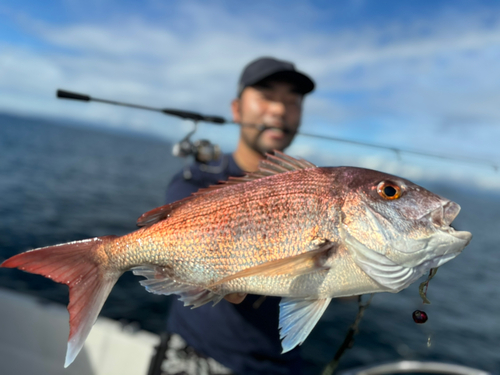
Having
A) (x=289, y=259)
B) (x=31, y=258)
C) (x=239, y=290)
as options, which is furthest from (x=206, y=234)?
(x=31, y=258)

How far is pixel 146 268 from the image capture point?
1665 mm

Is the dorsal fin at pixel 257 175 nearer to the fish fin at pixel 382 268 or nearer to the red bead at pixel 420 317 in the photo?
the fish fin at pixel 382 268

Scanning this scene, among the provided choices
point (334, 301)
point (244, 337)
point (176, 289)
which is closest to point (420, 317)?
point (176, 289)

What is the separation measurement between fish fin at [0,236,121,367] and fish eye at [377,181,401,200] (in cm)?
145

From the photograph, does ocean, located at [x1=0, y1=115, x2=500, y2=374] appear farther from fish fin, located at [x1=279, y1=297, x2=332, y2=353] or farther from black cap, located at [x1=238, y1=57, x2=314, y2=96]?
black cap, located at [x1=238, y1=57, x2=314, y2=96]

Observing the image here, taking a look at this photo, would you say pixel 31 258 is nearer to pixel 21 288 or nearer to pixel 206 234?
pixel 206 234

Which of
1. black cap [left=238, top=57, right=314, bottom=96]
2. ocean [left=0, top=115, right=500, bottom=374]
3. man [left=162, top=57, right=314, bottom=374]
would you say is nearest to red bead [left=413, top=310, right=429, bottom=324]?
ocean [left=0, top=115, right=500, bottom=374]

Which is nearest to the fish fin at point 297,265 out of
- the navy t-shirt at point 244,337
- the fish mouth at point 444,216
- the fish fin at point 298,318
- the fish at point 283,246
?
the fish at point 283,246

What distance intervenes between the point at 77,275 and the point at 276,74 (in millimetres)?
2699

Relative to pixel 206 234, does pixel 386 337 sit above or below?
below

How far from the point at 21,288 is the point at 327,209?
933 centimetres

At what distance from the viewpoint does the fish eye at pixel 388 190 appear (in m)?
1.48

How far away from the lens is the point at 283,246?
57.7 inches

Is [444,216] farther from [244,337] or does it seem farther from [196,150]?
[196,150]
